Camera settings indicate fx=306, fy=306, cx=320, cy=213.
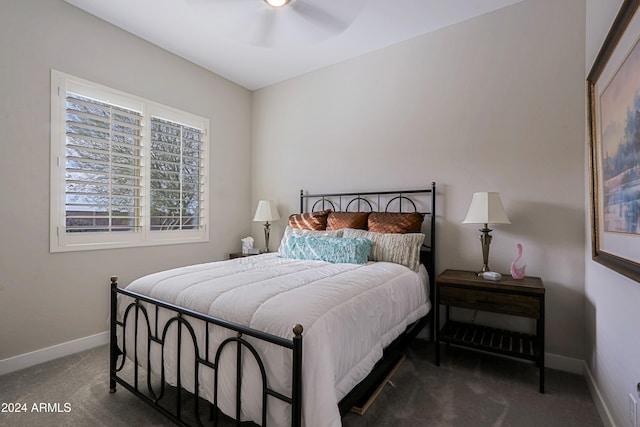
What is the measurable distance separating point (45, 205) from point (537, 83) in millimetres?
3992

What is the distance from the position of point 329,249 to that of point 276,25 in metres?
1.76

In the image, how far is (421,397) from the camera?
6.36 ft

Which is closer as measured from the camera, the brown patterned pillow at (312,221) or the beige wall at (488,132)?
the beige wall at (488,132)

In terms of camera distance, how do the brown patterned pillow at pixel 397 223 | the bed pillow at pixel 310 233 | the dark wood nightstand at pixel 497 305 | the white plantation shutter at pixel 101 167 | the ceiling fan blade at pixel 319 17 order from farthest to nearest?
the bed pillow at pixel 310 233
the brown patterned pillow at pixel 397 223
the white plantation shutter at pixel 101 167
the ceiling fan blade at pixel 319 17
the dark wood nightstand at pixel 497 305

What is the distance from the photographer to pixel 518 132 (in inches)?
97.5

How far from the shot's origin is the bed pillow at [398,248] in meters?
2.49

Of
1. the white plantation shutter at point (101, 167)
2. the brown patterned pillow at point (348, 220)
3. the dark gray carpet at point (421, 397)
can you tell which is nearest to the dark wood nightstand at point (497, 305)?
the dark gray carpet at point (421, 397)

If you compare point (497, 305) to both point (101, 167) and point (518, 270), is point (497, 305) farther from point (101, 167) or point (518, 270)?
point (101, 167)

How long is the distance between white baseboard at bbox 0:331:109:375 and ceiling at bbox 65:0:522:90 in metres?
2.82

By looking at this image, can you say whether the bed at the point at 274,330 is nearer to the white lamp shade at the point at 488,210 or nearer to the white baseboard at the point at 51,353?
the white lamp shade at the point at 488,210

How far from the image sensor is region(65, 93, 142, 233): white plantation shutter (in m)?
2.56

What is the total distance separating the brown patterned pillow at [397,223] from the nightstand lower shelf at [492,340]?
837 millimetres

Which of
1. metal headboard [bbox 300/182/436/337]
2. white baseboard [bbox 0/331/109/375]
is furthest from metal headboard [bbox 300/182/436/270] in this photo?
white baseboard [bbox 0/331/109/375]

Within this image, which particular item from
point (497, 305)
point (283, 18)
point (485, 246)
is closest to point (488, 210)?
point (485, 246)
